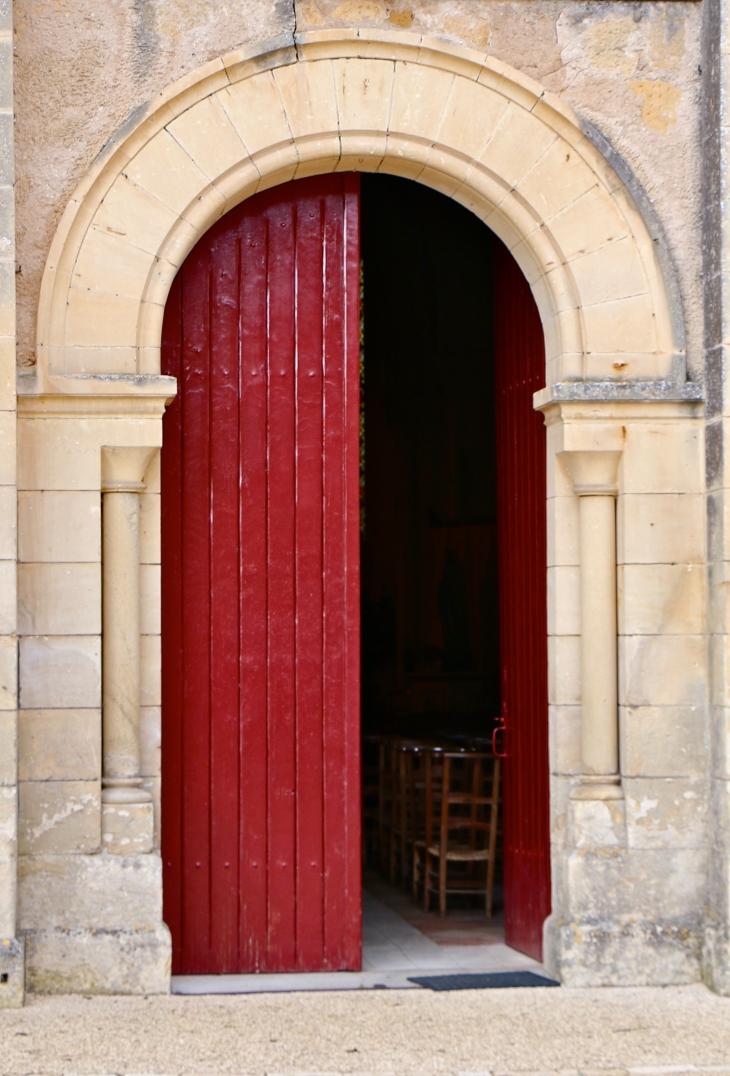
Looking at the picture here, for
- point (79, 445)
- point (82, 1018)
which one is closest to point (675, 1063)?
point (82, 1018)

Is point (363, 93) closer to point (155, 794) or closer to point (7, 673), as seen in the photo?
Result: point (7, 673)

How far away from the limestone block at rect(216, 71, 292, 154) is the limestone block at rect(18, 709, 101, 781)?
2.33 m

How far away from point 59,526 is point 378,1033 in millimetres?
2191

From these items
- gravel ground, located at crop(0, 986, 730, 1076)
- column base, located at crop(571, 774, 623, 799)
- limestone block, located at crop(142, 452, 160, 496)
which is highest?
limestone block, located at crop(142, 452, 160, 496)

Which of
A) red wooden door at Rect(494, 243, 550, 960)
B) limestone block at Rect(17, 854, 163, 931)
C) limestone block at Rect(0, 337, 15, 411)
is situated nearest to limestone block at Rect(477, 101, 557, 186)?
red wooden door at Rect(494, 243, 550, 960)

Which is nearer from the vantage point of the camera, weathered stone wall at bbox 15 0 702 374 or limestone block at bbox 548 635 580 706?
weathered stone wall at bbox 15 0 702 374

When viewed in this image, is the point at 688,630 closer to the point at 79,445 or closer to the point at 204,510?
the point at 204,510

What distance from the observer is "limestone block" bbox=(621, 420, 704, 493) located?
507cm

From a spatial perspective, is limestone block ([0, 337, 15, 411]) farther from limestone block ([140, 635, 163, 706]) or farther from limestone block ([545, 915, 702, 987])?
limestone block ([545, 915, 702, 987])

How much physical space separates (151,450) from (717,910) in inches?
112

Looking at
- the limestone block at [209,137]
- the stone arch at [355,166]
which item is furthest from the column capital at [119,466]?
the limestone block at [209,137]

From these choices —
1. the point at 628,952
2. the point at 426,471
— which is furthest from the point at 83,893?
the point at 426,471

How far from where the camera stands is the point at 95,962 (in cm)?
469

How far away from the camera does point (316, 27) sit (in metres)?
5.01
